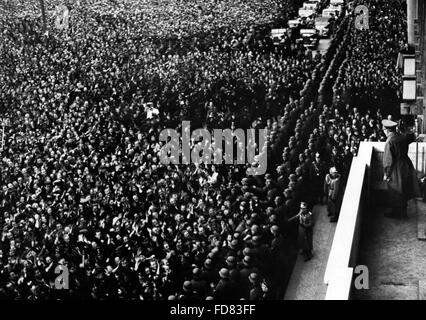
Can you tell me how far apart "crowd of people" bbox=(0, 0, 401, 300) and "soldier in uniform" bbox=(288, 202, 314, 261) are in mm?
187

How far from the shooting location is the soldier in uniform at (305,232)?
13.8 meters

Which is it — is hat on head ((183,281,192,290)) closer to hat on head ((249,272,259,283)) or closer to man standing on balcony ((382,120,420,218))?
hat on head ((249,272,259,283))

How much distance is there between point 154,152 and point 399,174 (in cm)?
713

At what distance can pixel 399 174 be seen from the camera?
35.0 ft

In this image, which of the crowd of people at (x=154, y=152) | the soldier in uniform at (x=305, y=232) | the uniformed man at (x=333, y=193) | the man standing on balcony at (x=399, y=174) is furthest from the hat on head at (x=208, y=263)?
the uniformed man at (x=333, y=193)

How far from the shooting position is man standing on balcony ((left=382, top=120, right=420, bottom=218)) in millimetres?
10688

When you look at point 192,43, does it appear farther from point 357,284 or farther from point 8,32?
point 357,284

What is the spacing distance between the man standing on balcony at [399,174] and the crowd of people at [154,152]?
7.86 ft

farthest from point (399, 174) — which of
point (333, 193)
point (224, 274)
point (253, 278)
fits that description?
point (333, 193)

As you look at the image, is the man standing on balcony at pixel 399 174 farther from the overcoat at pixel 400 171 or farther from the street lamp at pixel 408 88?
the street lamp at pixel 408 88

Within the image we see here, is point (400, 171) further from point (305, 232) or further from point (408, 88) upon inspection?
point (408, 88)

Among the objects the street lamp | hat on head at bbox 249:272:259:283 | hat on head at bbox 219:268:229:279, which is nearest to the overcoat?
hat on head at bbox 249:272:259:283

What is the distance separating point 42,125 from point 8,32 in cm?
217

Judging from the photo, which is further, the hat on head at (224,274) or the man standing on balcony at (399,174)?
the hat on head at (224,274)
